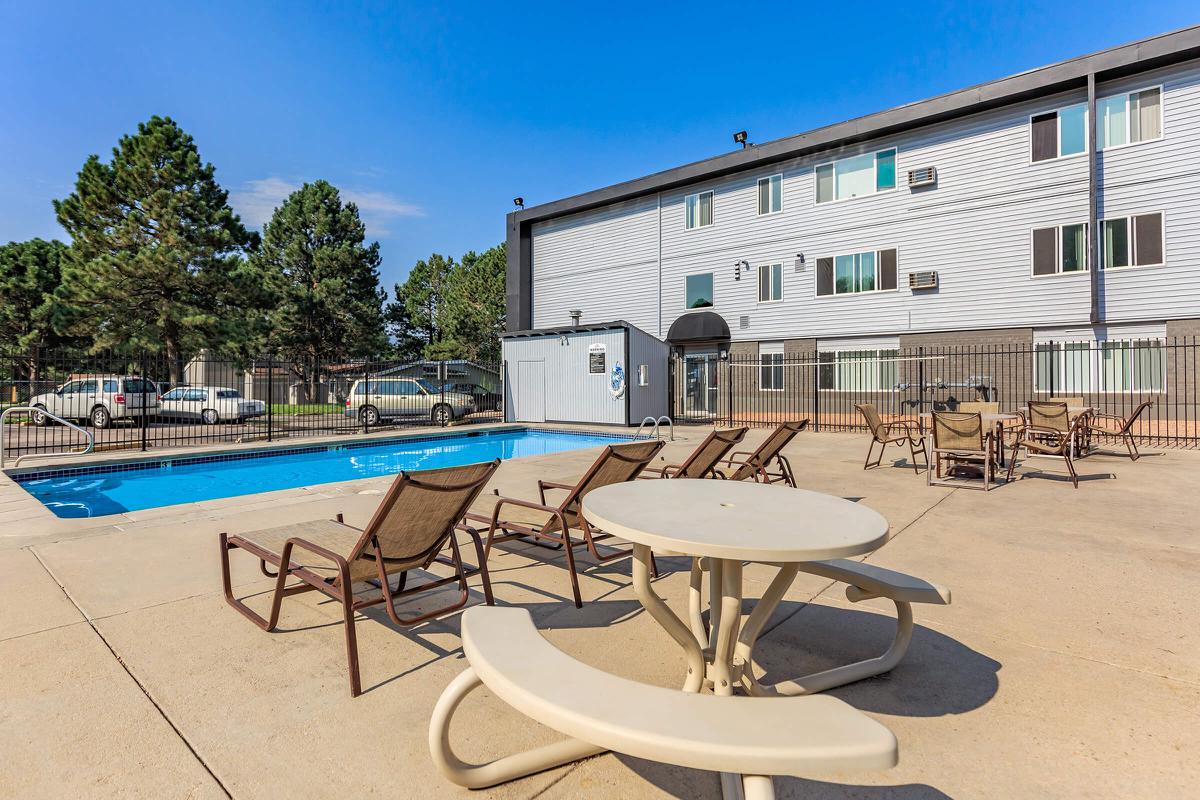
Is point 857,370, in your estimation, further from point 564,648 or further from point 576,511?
point 564,648

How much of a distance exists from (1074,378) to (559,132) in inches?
855

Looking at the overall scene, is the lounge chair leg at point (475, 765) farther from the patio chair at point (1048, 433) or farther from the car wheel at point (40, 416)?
the car wheel at point (40, 416)

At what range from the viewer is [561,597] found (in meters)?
3.63

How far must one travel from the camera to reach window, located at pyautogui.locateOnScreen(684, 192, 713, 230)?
2161 cm

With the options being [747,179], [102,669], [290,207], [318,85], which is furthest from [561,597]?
[290,207]

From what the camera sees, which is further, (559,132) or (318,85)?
(559,132)

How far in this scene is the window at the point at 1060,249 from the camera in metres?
15.2

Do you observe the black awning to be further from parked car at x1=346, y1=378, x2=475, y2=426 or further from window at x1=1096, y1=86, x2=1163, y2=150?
window at x1=1096, y1=86, x2=1163, y2=150

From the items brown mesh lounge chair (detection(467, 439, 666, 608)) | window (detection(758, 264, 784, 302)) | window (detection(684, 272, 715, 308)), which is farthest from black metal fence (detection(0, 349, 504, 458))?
brown mesh lounge chair (detection(467, 439, 666, 608))

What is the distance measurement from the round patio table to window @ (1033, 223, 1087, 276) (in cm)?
1732

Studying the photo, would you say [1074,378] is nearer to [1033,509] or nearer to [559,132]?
[1033,509]

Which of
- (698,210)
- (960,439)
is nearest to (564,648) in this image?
(960,439)

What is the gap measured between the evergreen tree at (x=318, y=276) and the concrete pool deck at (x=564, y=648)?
1364 inches

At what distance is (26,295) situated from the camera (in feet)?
111
